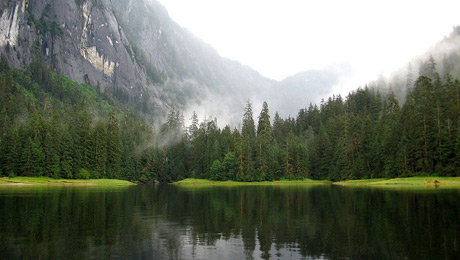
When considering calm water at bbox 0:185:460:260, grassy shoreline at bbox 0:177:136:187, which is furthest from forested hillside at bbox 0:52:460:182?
calm water at bbox 0:185:460:260

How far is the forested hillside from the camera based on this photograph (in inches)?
3222

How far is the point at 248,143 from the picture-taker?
128875 millimetres

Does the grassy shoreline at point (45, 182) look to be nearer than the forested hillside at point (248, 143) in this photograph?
No

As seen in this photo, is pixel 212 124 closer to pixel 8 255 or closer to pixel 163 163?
pixel 163 163

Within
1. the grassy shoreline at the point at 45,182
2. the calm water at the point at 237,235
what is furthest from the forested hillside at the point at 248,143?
the calm water at the point at 237,235

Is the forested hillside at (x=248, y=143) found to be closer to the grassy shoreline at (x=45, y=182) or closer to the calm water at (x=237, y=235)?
the grassy shoreline at (x=45, y=182)

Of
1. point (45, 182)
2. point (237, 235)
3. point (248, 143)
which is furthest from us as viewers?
point (248, 143)

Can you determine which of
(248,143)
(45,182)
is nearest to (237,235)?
(45,182)

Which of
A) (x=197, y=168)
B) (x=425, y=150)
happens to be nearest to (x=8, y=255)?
(x=425, y=150)

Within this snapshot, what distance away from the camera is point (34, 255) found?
1478cm

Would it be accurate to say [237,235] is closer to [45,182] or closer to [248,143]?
[45,182]

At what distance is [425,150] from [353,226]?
217 ft

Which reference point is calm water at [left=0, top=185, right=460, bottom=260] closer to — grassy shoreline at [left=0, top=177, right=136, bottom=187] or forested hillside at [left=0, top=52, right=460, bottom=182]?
forested hillside at [left=0, top=52, right=460, bottom=182]

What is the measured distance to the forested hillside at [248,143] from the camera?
81850mm
